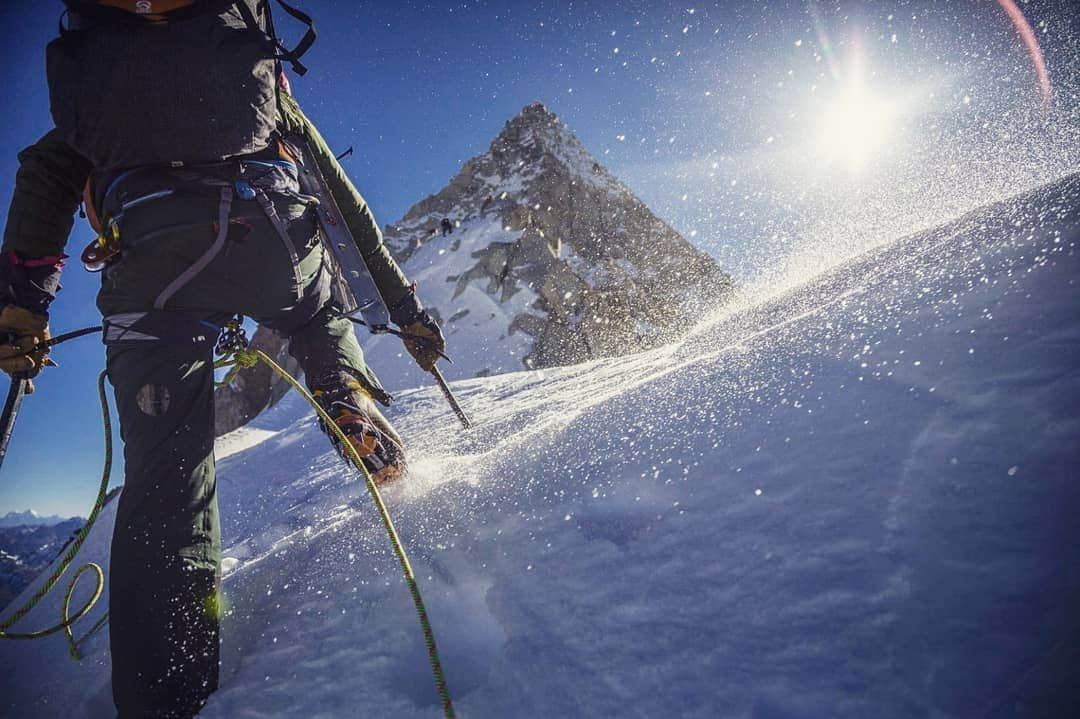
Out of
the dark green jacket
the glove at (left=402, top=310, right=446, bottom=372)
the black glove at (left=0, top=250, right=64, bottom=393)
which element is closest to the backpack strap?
the dark green jacket

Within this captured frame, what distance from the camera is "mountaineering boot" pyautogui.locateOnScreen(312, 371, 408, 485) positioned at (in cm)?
174

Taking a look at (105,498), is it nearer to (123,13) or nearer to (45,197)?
(45,197)

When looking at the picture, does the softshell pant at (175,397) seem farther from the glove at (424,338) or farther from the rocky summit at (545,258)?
the rocky summit at (545,258)

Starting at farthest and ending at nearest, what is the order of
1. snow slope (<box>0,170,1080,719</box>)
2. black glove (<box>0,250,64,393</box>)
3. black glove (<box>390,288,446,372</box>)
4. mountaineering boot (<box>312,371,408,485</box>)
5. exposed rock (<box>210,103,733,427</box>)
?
1. exposed rock (<box>210,103,733,427</box>)
2. black glove (<box>390,288,446,372</box>)
3. mountaineering boot (<box>312,371,408,485</box>)
4. black glove (<box>0,250,64,393</box>)
5. snow slope (<box>0,170,1080,719</box>)

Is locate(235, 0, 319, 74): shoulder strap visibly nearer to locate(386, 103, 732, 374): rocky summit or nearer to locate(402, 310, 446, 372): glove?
locate(402, 310, 446, 372): glove

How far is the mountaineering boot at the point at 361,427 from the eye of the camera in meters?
1.74

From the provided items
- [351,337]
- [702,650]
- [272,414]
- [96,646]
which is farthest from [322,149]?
[272,414]

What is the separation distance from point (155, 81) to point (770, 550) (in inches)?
73.7

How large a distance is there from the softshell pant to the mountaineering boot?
0.37 metres

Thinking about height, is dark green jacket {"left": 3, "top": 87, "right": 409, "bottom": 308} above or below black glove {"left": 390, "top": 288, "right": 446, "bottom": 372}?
above

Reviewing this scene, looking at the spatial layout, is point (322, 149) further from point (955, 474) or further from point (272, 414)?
point (272, 414)

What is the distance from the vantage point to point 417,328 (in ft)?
7.84

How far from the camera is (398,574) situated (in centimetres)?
109

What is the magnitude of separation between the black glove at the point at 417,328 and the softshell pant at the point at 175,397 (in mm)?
571
